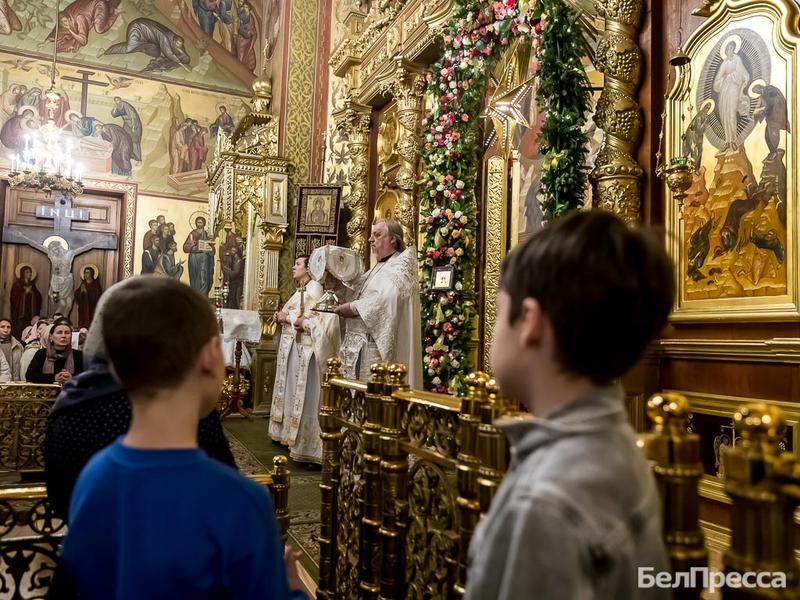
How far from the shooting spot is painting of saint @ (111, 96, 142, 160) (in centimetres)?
1603

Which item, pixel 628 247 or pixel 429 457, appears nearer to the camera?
pixel 628 247

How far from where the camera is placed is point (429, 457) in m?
2.13

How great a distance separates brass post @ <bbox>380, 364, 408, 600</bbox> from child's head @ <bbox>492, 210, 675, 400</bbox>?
4.84 ft

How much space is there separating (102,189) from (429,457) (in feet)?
52.8

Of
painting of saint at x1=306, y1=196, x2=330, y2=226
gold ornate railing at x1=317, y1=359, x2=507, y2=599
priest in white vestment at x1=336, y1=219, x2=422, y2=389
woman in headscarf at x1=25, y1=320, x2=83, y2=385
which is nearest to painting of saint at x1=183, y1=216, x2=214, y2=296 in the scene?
painting of saint at x1=306, y1=196, x2=330, y2=226

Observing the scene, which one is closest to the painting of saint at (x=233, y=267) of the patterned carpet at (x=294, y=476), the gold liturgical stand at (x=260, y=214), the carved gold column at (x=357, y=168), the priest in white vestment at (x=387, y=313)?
the gold liturgical stand at (x=260, y=214)

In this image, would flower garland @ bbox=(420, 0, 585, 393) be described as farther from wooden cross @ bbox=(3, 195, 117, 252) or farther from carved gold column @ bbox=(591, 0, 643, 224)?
wooden cross @ bbox=(3, 195, 117, 252)

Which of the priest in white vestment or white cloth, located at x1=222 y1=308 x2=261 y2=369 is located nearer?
the priest in white vestment

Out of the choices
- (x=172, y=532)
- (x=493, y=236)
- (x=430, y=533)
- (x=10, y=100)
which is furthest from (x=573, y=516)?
(x=10, y=100)

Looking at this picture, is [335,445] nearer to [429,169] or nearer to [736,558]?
[736,558]

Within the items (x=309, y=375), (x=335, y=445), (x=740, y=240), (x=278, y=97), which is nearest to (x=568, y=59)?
(x=740, y=240)

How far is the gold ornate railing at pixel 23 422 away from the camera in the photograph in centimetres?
515

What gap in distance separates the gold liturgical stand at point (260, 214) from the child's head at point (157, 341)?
Result: 9.08 m

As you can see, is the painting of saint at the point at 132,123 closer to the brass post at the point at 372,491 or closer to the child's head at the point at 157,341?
the brass post at the point at 372,491
